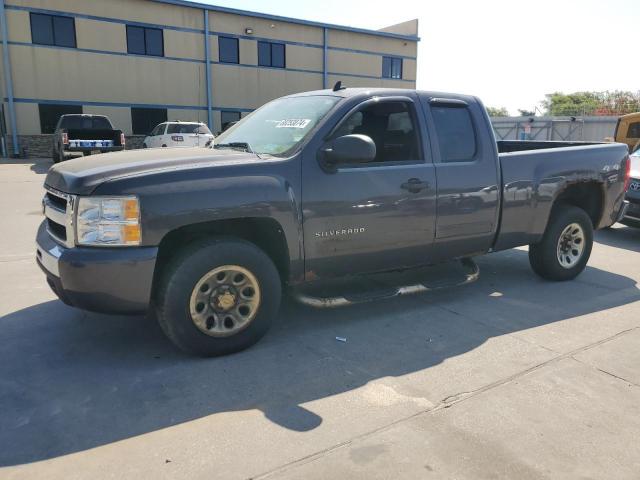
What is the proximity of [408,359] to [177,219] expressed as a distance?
1878mm

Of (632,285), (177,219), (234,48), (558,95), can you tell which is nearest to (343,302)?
(177,219)

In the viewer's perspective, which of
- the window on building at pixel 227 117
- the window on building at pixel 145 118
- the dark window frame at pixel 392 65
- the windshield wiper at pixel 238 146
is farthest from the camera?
the dark window frame at pixel 392 65

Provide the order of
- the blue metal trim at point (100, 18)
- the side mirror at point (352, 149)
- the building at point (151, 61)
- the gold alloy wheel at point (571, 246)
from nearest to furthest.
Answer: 1. the side mirror at point (352, 149)
2. the gold alloy wheel at point (571, 246)
3. the blue metal trim at point (100, 18)
4. the building at point (151, 61)

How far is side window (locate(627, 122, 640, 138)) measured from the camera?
51.7 ft

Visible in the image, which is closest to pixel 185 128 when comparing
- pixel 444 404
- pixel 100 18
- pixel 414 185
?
pixel 100 18

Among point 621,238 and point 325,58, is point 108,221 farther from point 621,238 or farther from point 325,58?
point 325,58

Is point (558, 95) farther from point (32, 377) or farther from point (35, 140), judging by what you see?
point (32, 377)

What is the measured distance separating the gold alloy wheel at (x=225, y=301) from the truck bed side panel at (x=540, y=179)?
2639 millimetres

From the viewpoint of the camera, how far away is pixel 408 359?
382cm

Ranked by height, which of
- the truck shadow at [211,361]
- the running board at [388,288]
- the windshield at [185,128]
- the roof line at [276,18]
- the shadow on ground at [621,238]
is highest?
the roof line at [276,18]

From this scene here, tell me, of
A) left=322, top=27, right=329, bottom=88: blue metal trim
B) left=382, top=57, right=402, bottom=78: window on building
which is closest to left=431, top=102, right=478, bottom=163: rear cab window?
left=322, top=27, right=329, bottom=88: blue metal trim

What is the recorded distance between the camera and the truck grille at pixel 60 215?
3.40m

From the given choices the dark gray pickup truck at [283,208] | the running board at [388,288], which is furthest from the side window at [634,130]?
the running board at [388,288]

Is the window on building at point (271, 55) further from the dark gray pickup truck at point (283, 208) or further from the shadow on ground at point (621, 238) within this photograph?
the dark gray pickup truck at point (283, 208)
